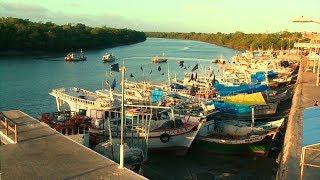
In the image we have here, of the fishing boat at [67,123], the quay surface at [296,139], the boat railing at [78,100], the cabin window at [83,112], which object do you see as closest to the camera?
the quay surface at [296,139]

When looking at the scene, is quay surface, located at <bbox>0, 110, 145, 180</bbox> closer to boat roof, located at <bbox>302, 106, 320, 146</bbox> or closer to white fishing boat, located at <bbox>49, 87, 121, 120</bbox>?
boat roof, located at <bbox>302, 106, 320, 146</bbox>

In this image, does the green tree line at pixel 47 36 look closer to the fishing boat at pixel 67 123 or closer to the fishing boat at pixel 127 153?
the fishing boat at pixel 67 123

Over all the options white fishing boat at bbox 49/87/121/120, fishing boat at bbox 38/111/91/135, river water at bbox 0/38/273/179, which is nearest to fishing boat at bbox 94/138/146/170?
river water at bbox 0/38/273/179

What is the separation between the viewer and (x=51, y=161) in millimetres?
14375

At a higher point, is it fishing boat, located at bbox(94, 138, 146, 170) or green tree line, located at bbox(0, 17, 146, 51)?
green tree line, located at bbox(0, 17, 146, 51)

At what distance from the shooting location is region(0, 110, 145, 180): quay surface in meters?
13.1

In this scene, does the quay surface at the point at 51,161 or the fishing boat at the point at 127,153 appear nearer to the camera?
the quay surface at the point at 51,161

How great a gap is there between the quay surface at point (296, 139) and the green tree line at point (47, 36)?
7908cm

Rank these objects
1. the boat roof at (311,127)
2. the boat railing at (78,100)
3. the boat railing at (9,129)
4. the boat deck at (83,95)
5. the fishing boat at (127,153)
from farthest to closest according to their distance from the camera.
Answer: the boat deck at (83,95)
the boat railing at (78,100)
the fishing boat at (127,153)
the boat railing at (9,129)
the boat roof at (311,127)

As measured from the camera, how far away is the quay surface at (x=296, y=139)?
15500mm

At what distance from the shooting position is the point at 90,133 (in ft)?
79.3

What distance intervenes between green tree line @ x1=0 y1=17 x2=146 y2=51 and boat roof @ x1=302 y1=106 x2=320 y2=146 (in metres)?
93.6

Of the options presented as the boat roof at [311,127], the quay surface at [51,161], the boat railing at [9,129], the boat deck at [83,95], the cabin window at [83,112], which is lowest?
the cabin window at [83,112]

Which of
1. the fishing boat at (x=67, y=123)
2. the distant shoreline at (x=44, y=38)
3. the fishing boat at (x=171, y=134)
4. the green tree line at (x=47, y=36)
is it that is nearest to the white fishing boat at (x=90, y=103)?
the fishing boat at (x=67, y=123)
